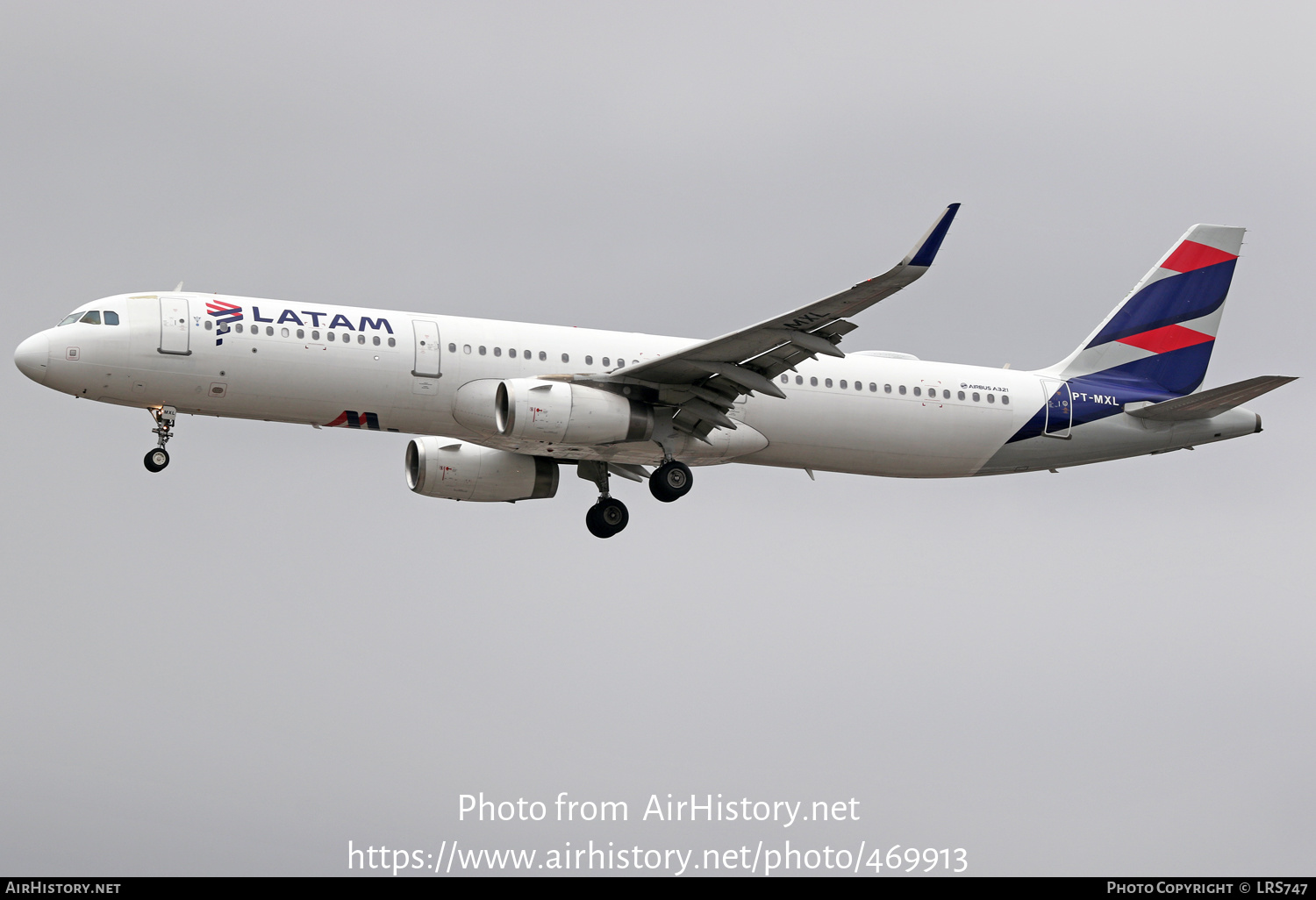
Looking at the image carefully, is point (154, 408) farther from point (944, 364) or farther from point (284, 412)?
point (944, 364)

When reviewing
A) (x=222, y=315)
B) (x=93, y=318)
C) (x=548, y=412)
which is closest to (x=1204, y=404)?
(x=548, y=412)

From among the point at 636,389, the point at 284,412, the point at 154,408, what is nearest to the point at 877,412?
the point at 636,389

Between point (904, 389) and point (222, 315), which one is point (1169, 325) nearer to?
point (904, 389)

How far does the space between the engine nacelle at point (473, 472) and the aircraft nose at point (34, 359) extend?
9.74 m

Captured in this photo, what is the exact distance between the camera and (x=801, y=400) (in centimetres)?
→ 4003

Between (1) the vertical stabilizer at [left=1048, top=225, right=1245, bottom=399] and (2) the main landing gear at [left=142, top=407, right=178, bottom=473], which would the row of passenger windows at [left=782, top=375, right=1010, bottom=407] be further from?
(2) the main landing gear at [left=142, top=407, right=178, bottom=473]

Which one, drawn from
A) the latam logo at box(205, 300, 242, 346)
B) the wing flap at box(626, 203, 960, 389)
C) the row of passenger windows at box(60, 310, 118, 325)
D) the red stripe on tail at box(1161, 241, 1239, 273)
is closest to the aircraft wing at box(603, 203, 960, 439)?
the wing flap at box(626, 203, 960, 389)

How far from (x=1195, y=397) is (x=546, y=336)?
16133 millimetres

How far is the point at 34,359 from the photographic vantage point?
36.3m

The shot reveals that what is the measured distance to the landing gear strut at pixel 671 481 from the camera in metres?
39.6

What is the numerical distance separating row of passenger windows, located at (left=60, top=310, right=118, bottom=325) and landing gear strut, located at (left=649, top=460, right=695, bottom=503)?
12.6 meters

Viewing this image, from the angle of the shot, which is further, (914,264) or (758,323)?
(758,323)

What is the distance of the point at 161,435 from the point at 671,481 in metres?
11.6

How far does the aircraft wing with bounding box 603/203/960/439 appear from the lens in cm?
3450
